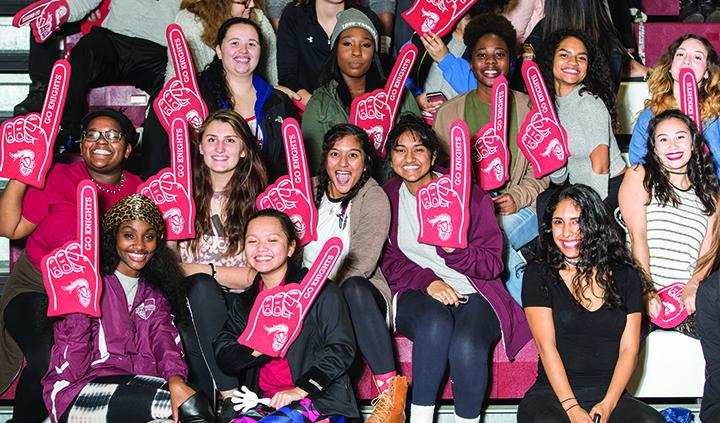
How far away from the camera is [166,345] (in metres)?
3.20

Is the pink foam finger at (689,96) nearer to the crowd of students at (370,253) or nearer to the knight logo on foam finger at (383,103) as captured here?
the crowd of students at (370,253)

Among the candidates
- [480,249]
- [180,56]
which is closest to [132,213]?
[180,56]

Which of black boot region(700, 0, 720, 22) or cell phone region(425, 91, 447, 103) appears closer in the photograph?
cell phone region(425, 91, 447, 103)

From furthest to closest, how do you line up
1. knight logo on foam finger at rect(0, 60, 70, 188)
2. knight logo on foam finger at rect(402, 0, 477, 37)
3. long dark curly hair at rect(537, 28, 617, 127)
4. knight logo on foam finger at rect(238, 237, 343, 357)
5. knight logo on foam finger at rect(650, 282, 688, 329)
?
knight logo on foam finger at rect(402, 0, 477, 37) → long dark curly hair at rect(537, 28, 617, 127) → knight logo on foam finger at rect(650, 282, 688, 329) → knight logo on foam finger at rect(0, 60, 70, 188) → knight logo on foam finger at rect(238, 237, 343, 357)

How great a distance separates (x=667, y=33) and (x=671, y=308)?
6.99 feet

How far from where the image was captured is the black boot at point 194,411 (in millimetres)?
3006

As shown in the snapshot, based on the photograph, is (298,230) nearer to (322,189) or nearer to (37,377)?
(322,189)

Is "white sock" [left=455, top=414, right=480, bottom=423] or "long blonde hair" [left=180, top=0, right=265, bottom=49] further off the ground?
"long blonde hair" [left=180, top=0, right=265, bottom=49]

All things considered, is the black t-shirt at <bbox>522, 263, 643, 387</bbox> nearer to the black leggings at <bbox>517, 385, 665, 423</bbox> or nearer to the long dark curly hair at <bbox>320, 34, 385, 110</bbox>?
the black leggings at <bbox>517, 385, 665, 423</bbox>

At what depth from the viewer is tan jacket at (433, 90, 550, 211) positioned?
3946 millimetres

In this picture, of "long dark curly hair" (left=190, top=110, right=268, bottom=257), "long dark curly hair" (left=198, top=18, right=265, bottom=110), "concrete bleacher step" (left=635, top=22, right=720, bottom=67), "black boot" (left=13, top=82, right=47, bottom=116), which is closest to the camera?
"long dark curly hair" (left=190, top=110, right=268, bottom=257)

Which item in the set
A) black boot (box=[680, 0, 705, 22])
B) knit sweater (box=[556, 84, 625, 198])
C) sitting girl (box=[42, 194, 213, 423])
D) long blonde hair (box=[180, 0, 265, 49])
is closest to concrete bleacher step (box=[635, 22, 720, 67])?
black boot (box=[680, 0, 705, 22])

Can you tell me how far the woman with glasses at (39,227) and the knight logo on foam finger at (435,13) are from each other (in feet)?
4.70

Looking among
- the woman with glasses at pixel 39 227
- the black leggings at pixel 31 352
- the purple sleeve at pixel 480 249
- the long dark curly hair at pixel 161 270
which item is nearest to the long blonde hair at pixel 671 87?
the purple sleeve at pixel 480 249
